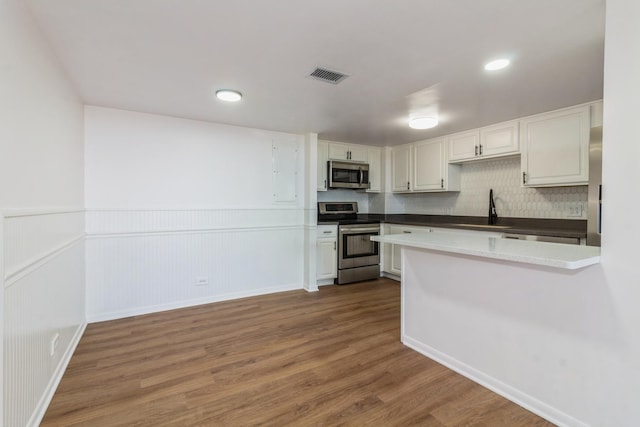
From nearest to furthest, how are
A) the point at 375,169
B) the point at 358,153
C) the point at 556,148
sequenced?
1. the point at 556,148
2. the point at 358,153
3. the point at 375,169

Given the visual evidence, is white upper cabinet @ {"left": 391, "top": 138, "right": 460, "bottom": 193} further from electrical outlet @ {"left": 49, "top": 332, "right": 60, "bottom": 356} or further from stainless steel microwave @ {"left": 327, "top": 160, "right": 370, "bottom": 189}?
electrical outlet @ {"left": 49, "top": 332, "right": 60, "bottom": 356}

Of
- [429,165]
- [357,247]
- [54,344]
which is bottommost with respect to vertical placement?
[54,344]

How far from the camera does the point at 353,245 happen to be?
4461 millimetres

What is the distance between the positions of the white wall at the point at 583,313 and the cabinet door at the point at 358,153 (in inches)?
116

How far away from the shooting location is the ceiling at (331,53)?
5.02 ft

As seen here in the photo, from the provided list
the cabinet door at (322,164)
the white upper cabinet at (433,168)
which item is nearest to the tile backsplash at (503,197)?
the white upper cabinet at (433,168)

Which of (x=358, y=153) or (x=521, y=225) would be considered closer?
(x=521, y=225)

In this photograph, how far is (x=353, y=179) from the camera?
470cm

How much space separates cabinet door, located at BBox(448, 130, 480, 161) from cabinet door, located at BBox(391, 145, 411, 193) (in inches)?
29.9

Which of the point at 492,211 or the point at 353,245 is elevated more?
the point at 492,211

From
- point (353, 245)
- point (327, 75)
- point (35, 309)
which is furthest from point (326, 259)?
point (35, 309)

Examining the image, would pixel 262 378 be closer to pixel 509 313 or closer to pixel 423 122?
pixel 509 313

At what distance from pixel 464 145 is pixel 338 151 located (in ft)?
5.88

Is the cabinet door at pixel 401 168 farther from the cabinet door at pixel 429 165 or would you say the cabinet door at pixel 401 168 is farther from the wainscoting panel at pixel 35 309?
the wainscoting panel at pixel 35 309
